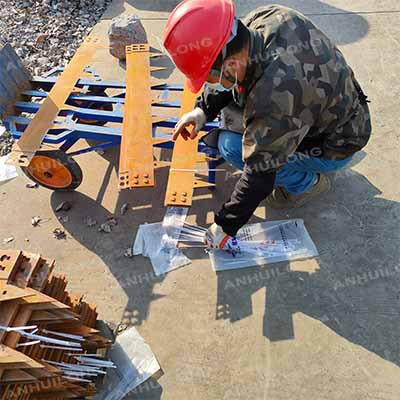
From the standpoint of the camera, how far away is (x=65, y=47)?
4844mm

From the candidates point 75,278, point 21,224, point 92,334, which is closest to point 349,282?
point 92,334

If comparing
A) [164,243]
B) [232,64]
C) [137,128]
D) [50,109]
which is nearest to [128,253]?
[164,243]

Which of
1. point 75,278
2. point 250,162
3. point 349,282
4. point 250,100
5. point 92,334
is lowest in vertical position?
point 349,282

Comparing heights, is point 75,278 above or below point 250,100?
below

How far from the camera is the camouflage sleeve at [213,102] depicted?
2.64 metres

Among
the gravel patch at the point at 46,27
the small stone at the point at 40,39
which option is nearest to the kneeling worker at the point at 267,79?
the gravel patch at the point at 46,27

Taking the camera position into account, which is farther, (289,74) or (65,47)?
(65,47)

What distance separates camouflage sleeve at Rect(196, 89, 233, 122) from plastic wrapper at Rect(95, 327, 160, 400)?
1.51 meters

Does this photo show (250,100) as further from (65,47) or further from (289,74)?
(65,47)

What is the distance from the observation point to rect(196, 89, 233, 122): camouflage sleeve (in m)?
2.64

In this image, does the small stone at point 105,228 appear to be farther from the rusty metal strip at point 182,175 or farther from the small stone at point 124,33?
the small stone at point 124,33

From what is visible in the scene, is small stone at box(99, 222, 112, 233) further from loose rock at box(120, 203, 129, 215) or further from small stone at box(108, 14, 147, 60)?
small stone at box(108, 14, 147, 60)

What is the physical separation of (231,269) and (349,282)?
77 cm

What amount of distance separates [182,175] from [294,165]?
766 mm
